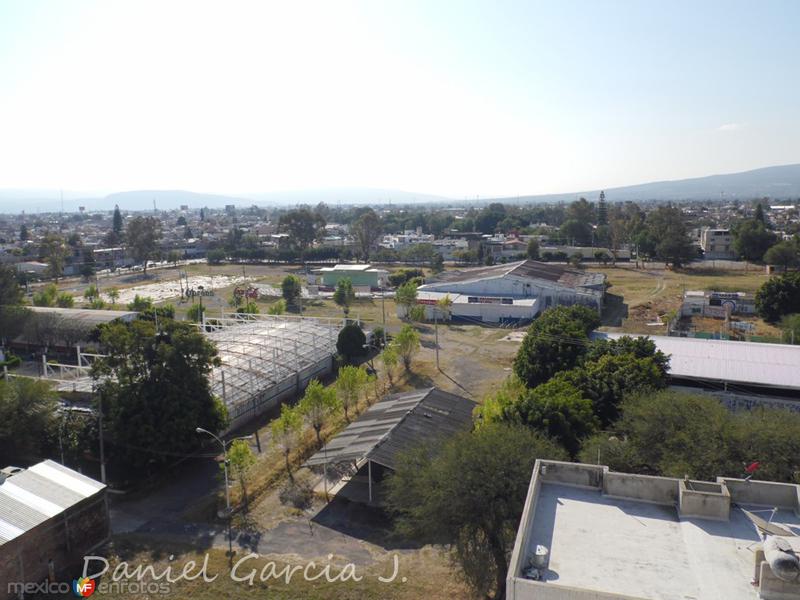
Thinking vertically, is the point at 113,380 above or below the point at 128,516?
above

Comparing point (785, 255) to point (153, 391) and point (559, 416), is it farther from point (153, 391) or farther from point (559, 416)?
point (153, 391)

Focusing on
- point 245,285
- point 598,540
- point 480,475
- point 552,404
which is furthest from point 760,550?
point 245,285

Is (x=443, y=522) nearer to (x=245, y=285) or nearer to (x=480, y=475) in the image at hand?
(x=480, y=475)

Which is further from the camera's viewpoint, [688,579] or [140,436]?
[140,436]

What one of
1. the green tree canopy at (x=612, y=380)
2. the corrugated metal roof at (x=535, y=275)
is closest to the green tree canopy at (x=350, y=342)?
the green tree canopy at (x=612, y=380)

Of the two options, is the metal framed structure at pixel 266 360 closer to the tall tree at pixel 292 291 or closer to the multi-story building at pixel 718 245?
the tall tree at pixel 292 291

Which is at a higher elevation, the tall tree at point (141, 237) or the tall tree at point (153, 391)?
the tall tree at point (141, 237)
